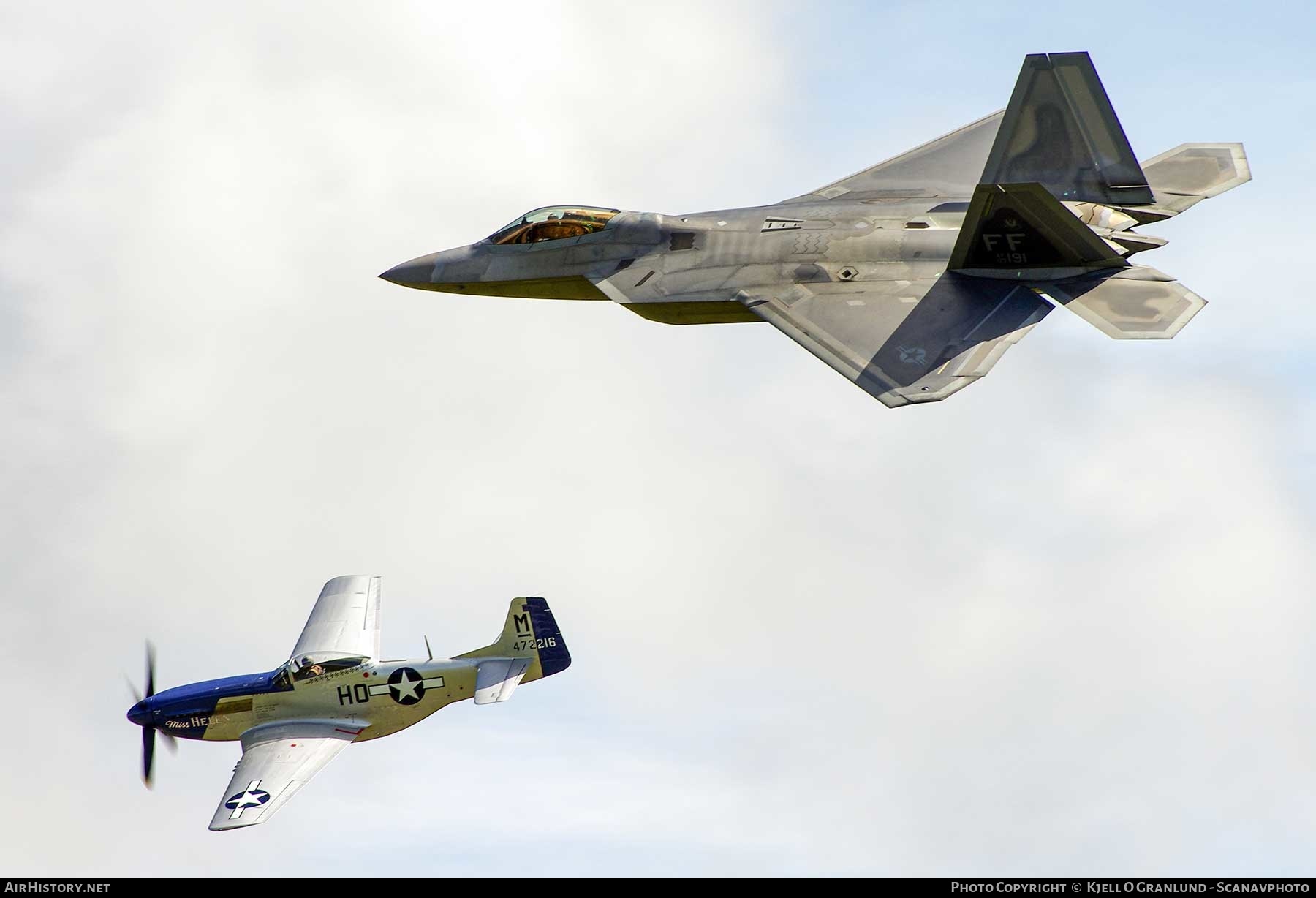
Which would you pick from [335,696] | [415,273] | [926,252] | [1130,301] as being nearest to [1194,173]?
[1130,301]

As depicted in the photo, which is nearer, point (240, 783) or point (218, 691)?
point (240, 783)

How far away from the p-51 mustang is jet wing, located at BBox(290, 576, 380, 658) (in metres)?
0.72

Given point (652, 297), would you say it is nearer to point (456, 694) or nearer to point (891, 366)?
point (891, 366)

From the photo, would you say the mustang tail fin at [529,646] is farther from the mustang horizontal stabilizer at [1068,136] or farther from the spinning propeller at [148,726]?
the mustang horizontal stabilizer at [1068,136]

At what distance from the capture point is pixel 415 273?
126 ft

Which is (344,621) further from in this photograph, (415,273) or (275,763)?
(415,273)

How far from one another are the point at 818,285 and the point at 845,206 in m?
2.65

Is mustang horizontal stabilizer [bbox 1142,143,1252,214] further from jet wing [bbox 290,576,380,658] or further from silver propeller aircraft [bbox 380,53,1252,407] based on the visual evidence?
jet wing [bbox 290,576,380,658]

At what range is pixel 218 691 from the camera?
37.0 meters

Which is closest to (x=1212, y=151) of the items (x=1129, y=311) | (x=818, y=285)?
A: (x=1129, y=311)

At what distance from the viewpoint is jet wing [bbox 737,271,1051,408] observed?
104 feet

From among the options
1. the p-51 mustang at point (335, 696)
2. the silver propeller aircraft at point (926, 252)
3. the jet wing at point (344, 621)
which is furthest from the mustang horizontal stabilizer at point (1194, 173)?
the jet wing at point (344, 621)

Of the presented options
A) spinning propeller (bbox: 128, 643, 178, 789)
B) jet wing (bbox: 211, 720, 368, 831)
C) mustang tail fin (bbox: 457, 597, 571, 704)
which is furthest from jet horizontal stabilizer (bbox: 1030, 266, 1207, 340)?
spinning propeller (bbox: 128, 643, 178, 789)

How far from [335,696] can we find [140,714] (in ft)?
15.6
